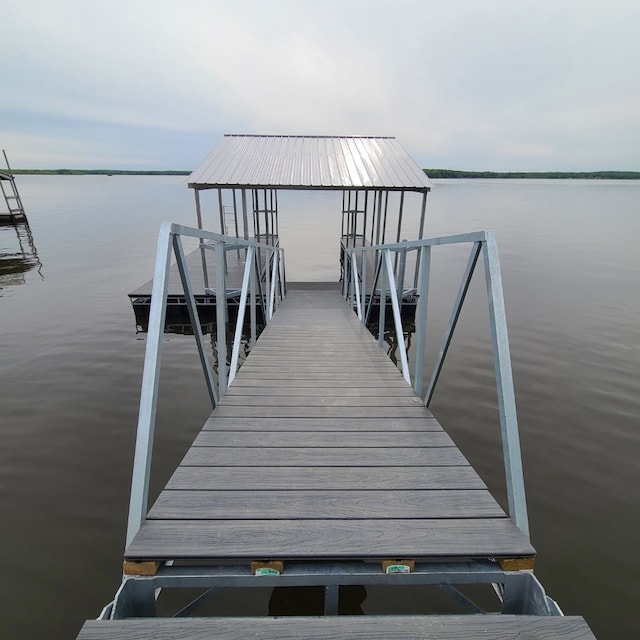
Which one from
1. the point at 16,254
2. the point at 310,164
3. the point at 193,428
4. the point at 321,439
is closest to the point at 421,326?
the point at 321,439

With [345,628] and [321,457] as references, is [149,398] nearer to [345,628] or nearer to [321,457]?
[321,457]

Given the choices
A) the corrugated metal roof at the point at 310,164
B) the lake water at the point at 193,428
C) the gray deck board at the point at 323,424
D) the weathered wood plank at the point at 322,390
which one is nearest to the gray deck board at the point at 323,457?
the gray deck board at the point at 323,424

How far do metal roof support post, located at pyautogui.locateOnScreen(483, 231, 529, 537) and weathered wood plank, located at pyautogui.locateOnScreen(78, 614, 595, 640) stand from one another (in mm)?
371

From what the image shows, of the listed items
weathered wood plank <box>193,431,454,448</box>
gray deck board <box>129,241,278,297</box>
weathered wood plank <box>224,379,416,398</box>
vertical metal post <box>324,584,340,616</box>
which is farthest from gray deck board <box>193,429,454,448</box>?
gray deck board <box>129,241,278,297</box>

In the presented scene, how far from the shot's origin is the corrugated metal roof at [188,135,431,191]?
7.77 metres

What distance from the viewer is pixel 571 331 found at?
24.1ft

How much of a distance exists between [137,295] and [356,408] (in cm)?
672

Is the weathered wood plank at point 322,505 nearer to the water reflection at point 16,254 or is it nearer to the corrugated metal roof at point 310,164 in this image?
the corrugated metal roof at point 310,164

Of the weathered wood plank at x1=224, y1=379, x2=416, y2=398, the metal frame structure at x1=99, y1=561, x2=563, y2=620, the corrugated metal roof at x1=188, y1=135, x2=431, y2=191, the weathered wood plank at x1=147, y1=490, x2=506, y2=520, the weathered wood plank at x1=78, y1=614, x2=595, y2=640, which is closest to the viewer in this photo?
the weathered wood plank at x1=78, y1=614, x2=595, y2=640

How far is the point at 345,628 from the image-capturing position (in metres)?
1.15

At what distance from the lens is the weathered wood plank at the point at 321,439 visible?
2.20 m

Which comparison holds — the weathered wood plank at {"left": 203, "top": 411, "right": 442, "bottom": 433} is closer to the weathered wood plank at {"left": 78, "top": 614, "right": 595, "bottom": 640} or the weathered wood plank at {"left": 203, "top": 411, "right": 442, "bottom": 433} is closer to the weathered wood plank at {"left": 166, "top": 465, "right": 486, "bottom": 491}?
the weathered wood plank at {"left": 166, "top": 465, "right": 486, "bottom": 491}

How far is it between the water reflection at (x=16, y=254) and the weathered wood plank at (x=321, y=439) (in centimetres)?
1191

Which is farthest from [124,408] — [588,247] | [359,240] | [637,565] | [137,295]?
[588,247]
